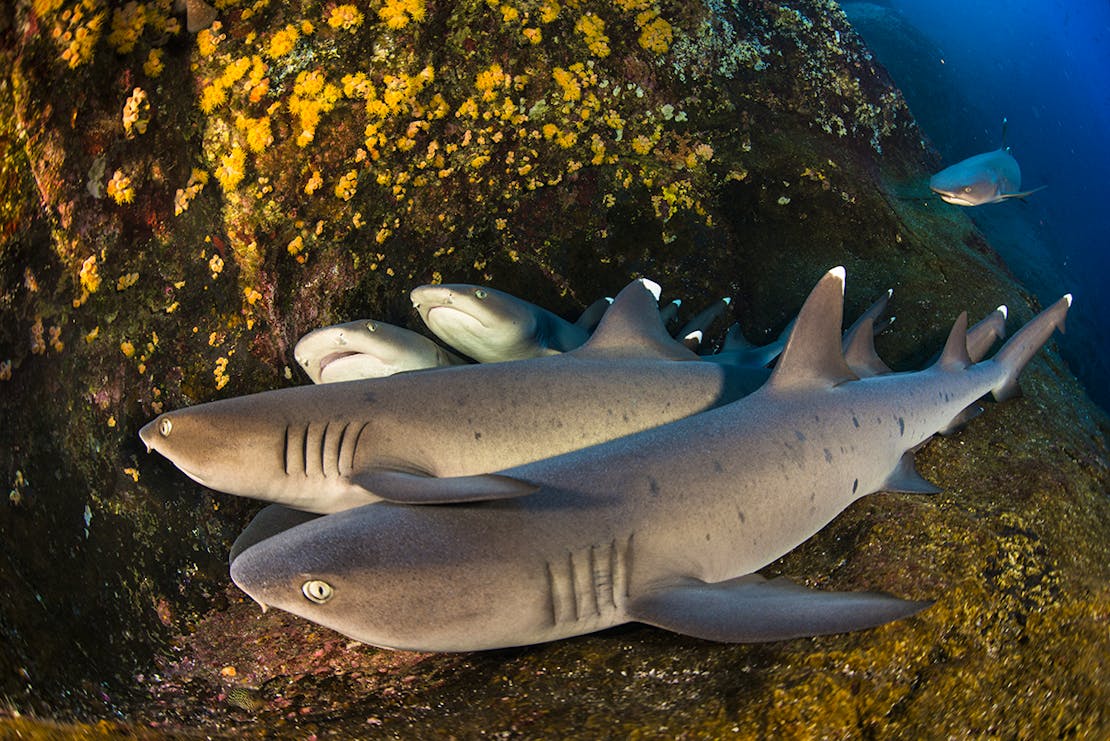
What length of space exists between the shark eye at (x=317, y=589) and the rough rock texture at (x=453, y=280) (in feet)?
1.41

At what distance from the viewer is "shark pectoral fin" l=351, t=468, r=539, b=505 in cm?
180

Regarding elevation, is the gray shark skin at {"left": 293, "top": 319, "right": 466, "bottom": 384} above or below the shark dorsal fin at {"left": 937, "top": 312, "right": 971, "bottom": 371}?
above

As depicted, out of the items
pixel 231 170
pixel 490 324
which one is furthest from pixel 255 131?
pixel 490 324

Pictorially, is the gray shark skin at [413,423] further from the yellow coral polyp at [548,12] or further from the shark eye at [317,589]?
the yellow coral polyp at [548,12]

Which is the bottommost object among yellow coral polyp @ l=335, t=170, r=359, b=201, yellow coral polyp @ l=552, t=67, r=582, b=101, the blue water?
the blue water

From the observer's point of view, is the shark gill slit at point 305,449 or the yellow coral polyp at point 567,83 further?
the yellow coral polyp at point 567,83

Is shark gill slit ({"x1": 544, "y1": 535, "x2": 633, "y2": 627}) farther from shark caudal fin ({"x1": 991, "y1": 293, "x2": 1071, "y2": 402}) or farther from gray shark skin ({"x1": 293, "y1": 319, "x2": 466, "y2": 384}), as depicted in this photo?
shark caudal fin ({"x1": 991, "y1": 293, "x2": 1071, "y2": 402})

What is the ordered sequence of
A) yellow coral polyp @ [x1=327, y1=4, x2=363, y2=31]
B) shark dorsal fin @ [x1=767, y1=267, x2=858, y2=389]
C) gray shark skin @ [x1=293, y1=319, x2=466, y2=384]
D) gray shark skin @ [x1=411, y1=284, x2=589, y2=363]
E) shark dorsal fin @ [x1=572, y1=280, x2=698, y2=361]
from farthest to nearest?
yellow coral polyp @ [x1=327, y1=4, x2=363, y2=31], gray shark skin @ [x1=411, y1=284, x2=589, y2=363], shark dorsal fin @ [x1=572, y1=280, x2=698, y2=361], gray shark skin @ [x1=293, y1=319, x2=466, y2=384], shark dorsal fin @ [x1=767, y1=267, x2=858, y2=389]

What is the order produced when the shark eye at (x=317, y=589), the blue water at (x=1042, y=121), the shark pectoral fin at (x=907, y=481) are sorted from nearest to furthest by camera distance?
the shark eye at (x=317, y=589), the shark pectoral fin at (x=907, y=481), the blue water at (x=1042, y=121)

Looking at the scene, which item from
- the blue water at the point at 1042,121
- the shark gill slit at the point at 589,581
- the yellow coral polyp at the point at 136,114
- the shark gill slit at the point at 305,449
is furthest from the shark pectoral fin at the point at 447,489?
the blue water at the point at 1042,121

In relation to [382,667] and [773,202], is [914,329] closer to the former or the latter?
[773,202]

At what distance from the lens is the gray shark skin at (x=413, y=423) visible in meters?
2.29

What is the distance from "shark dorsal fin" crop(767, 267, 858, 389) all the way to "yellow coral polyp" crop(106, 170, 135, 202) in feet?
9.80

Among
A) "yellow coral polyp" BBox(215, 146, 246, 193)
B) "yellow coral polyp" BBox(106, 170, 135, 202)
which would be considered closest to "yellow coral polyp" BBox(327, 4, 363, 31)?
"yellow coral polyp" BBox(215, 146, 246, 193)
